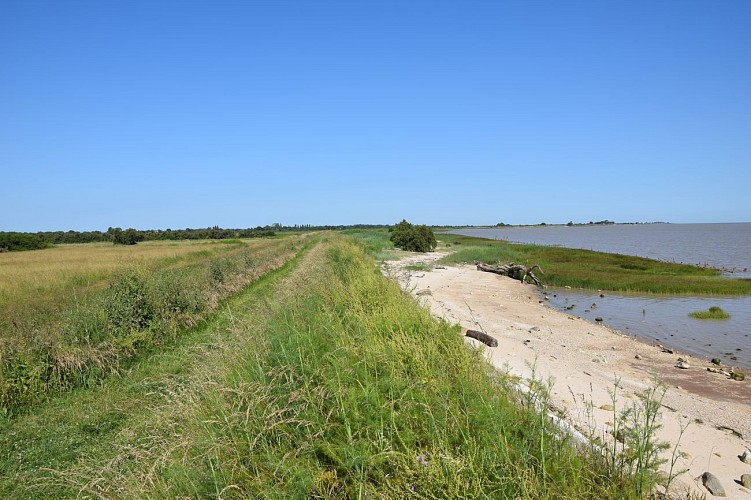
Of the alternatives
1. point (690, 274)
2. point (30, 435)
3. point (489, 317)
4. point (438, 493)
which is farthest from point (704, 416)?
point (690, 274)

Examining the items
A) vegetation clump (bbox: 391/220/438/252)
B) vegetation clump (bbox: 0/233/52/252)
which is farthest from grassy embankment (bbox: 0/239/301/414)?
vegetation clump (bbox: 0/233/52/252)

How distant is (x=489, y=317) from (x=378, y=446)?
46.4 ft

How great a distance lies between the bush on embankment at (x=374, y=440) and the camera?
3170mm

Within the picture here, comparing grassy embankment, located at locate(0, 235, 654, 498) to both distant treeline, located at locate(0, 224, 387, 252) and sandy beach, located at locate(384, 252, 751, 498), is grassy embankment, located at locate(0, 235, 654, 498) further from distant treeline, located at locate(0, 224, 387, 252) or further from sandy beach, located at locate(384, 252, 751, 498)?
distant treeline, located at locate(0, 224, 387, 252)

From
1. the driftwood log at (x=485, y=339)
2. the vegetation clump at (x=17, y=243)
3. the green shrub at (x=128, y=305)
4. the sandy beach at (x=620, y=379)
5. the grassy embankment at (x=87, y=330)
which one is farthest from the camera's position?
the vegetation clump at (x=17, y=243)

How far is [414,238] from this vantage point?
2007 inches

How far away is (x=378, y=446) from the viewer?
3.46 m

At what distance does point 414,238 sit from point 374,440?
47.6 metres

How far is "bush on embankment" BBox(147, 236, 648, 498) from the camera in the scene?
3170mm

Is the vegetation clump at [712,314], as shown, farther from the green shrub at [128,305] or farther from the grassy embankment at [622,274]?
the green shrub at [128,305]

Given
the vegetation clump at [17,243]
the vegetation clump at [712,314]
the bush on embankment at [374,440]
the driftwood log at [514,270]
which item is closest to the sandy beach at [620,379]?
the bush on embankment at [374,440]

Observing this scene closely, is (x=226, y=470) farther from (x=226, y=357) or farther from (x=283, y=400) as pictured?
(x=226, y=357)

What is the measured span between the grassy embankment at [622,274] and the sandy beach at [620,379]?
9377 millimetres

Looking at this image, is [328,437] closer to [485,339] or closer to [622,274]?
[485,339]
